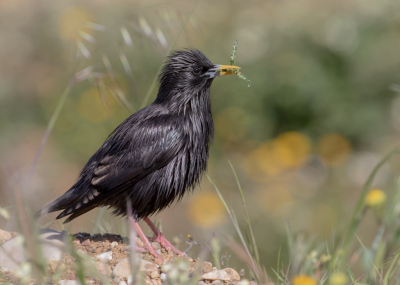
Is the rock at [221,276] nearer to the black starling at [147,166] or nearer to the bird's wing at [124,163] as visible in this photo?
the black starling at [147,166]

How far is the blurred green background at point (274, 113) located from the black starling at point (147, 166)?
83.6 inches

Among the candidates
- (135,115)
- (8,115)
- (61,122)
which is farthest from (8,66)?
(135,115)

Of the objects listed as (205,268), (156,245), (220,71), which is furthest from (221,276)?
(220,71)

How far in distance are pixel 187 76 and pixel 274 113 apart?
3.63 m

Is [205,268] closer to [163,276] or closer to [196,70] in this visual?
[163,276]

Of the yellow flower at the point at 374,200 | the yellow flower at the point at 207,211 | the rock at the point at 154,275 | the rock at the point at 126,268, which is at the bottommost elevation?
the yellow flower at the point at 207,211

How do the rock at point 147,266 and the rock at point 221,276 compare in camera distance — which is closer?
the rock at point 221,276

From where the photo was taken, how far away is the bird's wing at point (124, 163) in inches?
134

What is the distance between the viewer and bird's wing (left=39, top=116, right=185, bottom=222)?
11.2 ft

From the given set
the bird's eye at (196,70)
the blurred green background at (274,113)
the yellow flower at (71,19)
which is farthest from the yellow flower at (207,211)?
the yellow flower at (71,19)

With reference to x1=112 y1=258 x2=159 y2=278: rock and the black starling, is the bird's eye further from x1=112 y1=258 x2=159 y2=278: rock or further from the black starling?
x1=112 y1=258 x2=159 y2=278: rock

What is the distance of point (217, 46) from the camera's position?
7441 millimetres

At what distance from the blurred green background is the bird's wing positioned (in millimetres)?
2165

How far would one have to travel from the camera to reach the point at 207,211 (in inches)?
239
